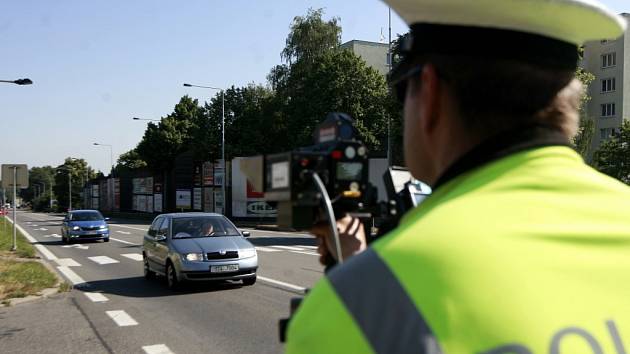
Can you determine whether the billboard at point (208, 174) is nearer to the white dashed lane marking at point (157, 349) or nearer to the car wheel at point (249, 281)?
the car wheel at point (249, 281)

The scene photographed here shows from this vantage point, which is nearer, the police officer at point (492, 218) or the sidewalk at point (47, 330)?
the police officer at point (492, 218)

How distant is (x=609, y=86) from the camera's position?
53.8 meters

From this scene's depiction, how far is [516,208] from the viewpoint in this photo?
0.99 meters

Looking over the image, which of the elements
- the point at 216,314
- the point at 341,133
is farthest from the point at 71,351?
the point at 341,133

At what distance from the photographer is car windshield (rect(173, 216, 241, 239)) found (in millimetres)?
12445

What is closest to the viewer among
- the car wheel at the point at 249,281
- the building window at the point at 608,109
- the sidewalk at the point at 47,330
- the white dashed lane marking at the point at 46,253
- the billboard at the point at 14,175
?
the sidewalk at the point at 47,330

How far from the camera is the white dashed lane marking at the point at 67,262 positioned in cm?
1678

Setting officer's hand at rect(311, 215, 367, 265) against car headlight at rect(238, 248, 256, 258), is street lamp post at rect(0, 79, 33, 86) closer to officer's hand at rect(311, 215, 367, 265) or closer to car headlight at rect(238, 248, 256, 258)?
car headlight at rect(238, 248, 256, 258)

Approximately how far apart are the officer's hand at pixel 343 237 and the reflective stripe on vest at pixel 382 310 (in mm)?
690

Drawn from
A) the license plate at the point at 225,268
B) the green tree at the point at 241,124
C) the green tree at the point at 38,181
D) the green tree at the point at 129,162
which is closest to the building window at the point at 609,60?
the green tree at the point at 241,124

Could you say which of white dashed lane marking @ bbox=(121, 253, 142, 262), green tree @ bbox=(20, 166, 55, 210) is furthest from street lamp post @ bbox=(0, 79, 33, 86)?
green tree @ bbox=(20, 166, 55, 210)

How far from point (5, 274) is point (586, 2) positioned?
14.1 meters

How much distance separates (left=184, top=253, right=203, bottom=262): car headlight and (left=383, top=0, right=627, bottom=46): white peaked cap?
416 inches

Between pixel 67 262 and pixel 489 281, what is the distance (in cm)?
1853
